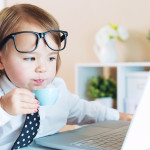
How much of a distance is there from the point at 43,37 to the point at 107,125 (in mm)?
417

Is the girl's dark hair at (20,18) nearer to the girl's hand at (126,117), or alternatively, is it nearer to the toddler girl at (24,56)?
the toddler girl at (24,56)

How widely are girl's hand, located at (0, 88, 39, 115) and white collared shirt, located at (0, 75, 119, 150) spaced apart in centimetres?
2

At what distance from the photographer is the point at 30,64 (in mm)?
929

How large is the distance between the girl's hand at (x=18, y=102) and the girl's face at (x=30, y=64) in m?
0.15

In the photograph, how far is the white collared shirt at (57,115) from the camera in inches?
38.0

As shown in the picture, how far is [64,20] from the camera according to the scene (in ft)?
10.2

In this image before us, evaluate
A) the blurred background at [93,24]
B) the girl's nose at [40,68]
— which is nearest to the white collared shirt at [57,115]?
the girl's nose at [40,68]

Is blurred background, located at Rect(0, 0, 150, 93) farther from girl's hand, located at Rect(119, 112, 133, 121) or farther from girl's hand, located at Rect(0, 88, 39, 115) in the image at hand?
girl's hand, located at Rect(0, 88, 39, 115)

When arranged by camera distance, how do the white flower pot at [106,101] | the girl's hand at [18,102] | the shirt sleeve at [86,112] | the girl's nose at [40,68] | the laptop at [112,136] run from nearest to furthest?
the laptop at [112,136], the girl's hand at [18,102], the girl's nose at [40,68], the shirt sleeve at [86,112], the white flower pot at [106,101]

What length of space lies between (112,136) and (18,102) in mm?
321

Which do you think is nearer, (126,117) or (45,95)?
(45,95)

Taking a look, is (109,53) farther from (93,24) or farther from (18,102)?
(18,102)

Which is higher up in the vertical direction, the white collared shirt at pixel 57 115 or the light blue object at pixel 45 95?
the light blue object at pixel 45 95

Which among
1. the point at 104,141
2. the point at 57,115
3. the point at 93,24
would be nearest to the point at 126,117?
the point at 57,115
